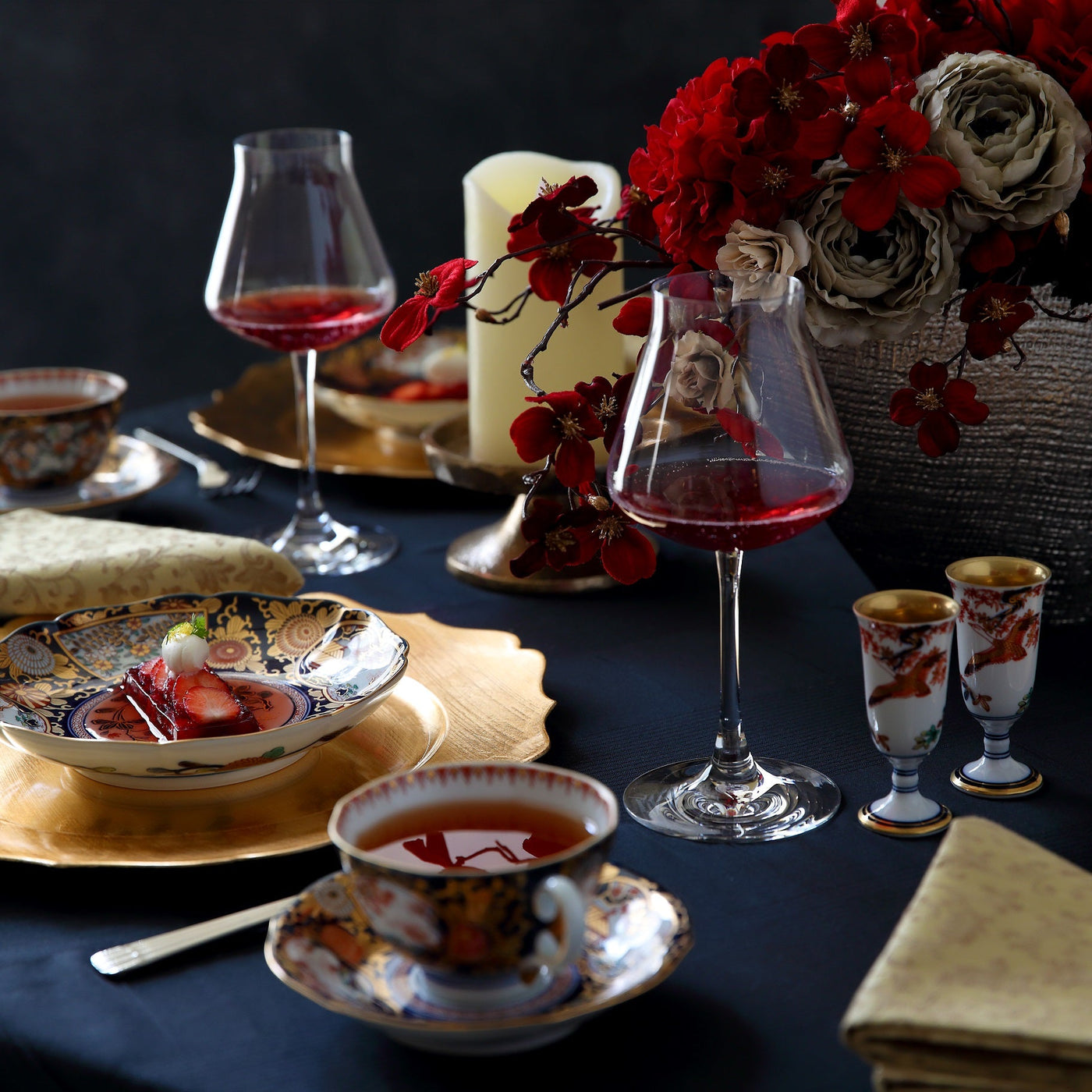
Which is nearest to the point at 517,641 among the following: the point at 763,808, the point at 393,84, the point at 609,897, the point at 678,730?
the point at 678,730

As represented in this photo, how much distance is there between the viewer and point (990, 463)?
3.50ft

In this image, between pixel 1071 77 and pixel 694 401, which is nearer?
pixel 694 401

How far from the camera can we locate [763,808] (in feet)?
2.74

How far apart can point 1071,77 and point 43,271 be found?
2.99 metres

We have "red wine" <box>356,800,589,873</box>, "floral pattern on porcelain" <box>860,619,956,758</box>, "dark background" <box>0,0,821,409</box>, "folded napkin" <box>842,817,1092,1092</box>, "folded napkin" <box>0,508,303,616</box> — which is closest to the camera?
"folded napkin" <box>842,817,1092,1092</box>

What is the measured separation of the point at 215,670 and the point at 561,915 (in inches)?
17.4

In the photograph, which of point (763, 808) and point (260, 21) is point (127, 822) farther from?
point (260, 21)

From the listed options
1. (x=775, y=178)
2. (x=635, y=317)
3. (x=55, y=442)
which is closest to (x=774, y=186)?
(x=775, y=178)

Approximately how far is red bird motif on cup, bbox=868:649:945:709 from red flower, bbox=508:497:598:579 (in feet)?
0.69

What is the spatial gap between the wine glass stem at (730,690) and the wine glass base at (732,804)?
0.01 m

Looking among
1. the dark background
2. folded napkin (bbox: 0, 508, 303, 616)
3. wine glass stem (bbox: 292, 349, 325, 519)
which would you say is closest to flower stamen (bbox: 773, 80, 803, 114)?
folded napkin (bbox: 0, 508, 303, 616)

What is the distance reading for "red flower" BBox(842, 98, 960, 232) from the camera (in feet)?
2.72

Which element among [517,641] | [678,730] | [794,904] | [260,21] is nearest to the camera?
[794,904]

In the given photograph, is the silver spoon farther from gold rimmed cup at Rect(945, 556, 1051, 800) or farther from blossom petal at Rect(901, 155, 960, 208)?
blossom petal at Rect(901, 155, 960, 208)
